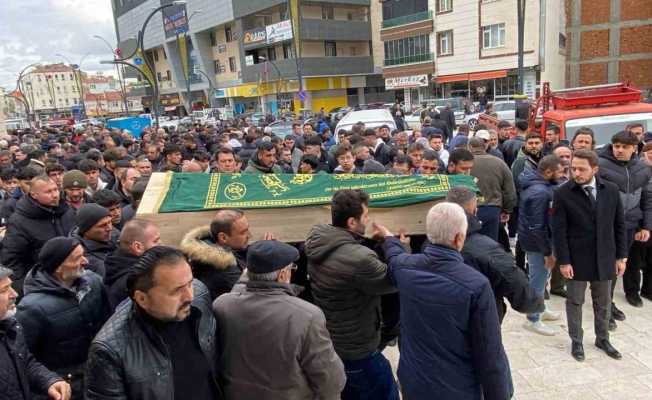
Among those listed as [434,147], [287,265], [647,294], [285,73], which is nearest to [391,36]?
[285,73]

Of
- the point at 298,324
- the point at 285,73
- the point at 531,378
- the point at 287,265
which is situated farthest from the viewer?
the point at 285,73

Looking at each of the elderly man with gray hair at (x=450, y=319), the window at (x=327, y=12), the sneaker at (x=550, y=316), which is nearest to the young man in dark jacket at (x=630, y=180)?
the sneaker at (x=550, y=316)

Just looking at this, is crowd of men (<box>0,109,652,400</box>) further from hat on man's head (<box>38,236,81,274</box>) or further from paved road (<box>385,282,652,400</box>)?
paved road (<box>385,282,652,400</box>)

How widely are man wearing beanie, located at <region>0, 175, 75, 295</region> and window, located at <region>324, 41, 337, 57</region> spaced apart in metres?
44.8

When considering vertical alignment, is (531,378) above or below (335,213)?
below

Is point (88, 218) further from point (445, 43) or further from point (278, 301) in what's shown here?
point (445, 43)

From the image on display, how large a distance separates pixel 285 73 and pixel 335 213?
144ft

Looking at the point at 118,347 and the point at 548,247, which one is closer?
the point at 118,347

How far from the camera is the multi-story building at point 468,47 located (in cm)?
3125

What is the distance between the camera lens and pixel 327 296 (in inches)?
122

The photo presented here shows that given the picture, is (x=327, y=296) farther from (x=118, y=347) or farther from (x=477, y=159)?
(x=477, y=159)

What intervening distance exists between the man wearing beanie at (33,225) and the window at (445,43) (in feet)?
118

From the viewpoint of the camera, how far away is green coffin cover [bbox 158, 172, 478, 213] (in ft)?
13.0

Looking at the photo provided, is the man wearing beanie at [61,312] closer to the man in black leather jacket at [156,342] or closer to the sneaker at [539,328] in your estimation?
the man in black leather jacket at [156,342]
